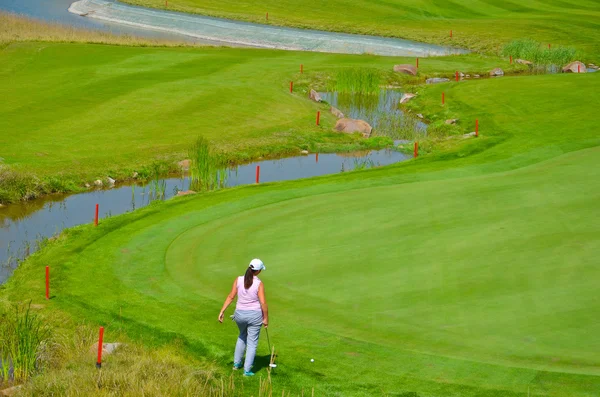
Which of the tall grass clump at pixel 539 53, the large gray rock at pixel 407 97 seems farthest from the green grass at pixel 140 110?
the tall grass clump at pixel 539 53

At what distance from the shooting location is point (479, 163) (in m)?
27.0

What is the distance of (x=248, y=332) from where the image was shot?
12664 millimetres

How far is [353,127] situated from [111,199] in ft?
37.5

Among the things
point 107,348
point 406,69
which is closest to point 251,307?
point 107,348

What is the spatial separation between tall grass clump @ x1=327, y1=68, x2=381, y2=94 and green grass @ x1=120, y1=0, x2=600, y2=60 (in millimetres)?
14734

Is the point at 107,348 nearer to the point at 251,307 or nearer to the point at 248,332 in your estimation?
the point at 248,332

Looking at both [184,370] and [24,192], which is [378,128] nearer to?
[24,192]

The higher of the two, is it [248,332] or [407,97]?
[407,97]

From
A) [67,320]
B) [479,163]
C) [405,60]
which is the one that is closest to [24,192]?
[67,320]

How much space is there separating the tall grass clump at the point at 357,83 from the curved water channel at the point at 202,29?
12.1 meters

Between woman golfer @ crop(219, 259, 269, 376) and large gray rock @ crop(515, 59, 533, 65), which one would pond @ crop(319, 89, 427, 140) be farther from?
woman golfer @ crop(219, 259, 269, 376)

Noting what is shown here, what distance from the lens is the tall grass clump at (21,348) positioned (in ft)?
43.2

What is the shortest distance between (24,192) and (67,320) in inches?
435

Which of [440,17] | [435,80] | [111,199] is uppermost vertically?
[440,17]
